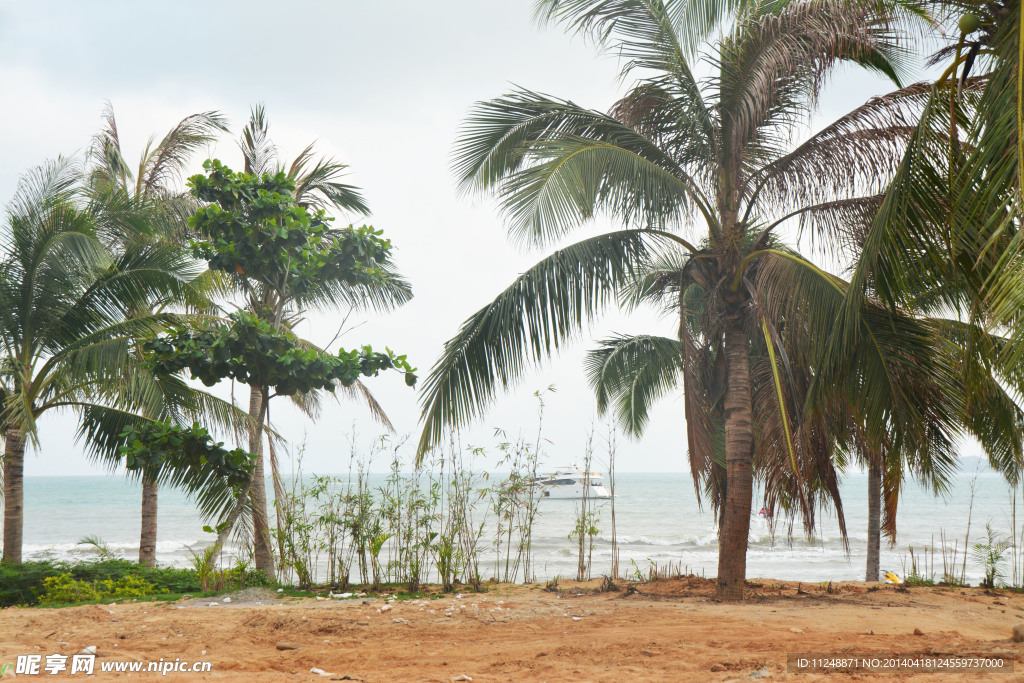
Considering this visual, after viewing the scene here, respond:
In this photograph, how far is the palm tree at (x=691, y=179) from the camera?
6059mm

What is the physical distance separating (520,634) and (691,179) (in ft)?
14.8

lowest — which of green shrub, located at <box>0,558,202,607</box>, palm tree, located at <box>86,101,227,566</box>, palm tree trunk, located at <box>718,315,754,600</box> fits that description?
green shrub, located at <box>0,558,202,607</box>

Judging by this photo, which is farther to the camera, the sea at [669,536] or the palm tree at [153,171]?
the sea at [669,536]

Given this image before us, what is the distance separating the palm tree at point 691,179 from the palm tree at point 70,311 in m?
3.95

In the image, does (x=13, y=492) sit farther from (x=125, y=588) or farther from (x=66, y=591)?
(x=125, y=588)

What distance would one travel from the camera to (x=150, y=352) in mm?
7023

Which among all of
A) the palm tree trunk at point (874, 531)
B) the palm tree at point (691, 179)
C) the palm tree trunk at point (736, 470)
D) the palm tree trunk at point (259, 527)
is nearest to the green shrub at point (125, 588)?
the palm tree trunk at point (259, 527)

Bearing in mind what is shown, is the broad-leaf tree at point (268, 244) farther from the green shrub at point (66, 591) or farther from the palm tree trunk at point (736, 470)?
the palm tree trunk at point (736, 470)

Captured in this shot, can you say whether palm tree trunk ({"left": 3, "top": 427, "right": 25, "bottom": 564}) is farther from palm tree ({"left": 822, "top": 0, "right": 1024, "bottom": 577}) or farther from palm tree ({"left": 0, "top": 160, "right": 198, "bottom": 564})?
palm tree ({"left": 822, "top": 0, "right": 1024, "bottom": 577})

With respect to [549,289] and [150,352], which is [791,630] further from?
[150,352]

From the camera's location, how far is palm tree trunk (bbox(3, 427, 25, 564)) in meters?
8.56

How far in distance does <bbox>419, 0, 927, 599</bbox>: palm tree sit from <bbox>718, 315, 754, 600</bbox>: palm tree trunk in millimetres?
14

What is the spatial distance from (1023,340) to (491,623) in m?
3.96

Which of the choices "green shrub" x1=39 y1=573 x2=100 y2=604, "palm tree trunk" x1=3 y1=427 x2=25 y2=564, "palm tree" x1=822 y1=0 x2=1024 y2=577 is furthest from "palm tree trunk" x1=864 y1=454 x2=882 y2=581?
"palm tree trunk" x1=3 y1=427 x2=25 y2=564
